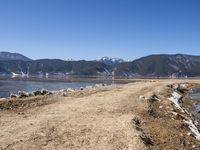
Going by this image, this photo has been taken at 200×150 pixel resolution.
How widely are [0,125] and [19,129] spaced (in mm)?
1513

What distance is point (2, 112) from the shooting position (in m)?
24.6

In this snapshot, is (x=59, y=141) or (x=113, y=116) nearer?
(x=59, y=141)

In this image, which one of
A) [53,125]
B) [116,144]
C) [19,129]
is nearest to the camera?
[116,144]

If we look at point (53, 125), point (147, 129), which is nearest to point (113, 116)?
point (147, 129)

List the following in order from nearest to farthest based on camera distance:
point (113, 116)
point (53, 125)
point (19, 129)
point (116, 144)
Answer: point (116, 144) < point (19, 129) < point (53, 125) < point (113, 116)

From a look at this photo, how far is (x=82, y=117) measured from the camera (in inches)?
911

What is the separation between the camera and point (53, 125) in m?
19.9

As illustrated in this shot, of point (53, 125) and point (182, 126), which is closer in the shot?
point (53, 125)

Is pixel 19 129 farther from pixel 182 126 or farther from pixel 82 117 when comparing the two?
pixel 182 126

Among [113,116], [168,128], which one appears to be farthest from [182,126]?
[113,116]

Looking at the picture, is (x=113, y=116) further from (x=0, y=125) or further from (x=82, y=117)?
(x=0, y=125)

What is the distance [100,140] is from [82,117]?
5962mm

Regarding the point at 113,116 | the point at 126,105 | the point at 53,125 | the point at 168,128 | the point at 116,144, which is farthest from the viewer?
the point at 126,105

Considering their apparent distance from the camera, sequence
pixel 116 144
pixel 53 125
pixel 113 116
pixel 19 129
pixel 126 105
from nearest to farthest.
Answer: pixel 116 144
pixel 19 129
pixel 53 125
pixel 113 116
pixel 126 105
